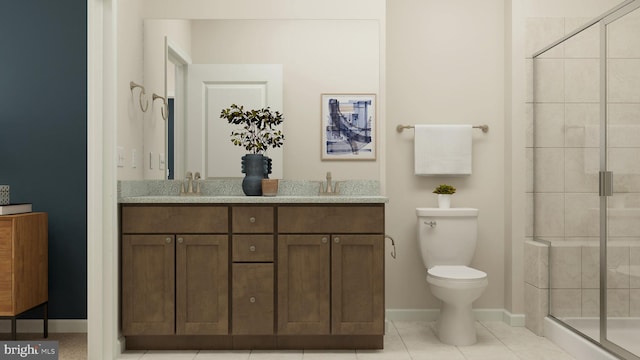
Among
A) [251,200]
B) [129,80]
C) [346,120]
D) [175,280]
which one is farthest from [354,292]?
[129,80]

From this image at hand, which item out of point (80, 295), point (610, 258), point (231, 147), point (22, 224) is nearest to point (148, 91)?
point (231, 147)

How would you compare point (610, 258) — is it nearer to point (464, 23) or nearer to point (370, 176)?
point (370, 176)

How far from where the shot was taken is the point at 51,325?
3418 millimetres

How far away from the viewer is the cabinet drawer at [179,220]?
2994 millimetres

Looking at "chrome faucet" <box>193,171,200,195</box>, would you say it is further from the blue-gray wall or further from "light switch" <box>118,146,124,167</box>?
the blue-gray wall

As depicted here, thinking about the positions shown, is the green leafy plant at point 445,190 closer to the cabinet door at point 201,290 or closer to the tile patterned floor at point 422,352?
the tile patterned floor at point 422,352

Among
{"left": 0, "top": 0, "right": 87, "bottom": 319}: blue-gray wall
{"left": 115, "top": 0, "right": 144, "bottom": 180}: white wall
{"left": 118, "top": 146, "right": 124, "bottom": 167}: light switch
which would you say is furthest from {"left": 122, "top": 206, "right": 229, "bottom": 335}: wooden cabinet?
{"left": 0, "top": 0, "right": 87, "bottom": 319}: blue-gray wall

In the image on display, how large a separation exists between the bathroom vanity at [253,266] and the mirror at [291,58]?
1.69 ft

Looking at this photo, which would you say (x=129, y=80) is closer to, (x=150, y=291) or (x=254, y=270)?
(x=150, y=291)

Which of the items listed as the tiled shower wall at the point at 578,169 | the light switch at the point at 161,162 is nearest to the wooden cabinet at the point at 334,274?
the light switch at the point at 161,162

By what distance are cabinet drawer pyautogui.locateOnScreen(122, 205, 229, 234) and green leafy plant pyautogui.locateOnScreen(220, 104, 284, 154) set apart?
1.93 ft

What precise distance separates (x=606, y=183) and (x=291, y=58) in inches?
77.2

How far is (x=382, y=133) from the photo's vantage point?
3.48 meters

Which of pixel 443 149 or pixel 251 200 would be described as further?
pixel 443 149
